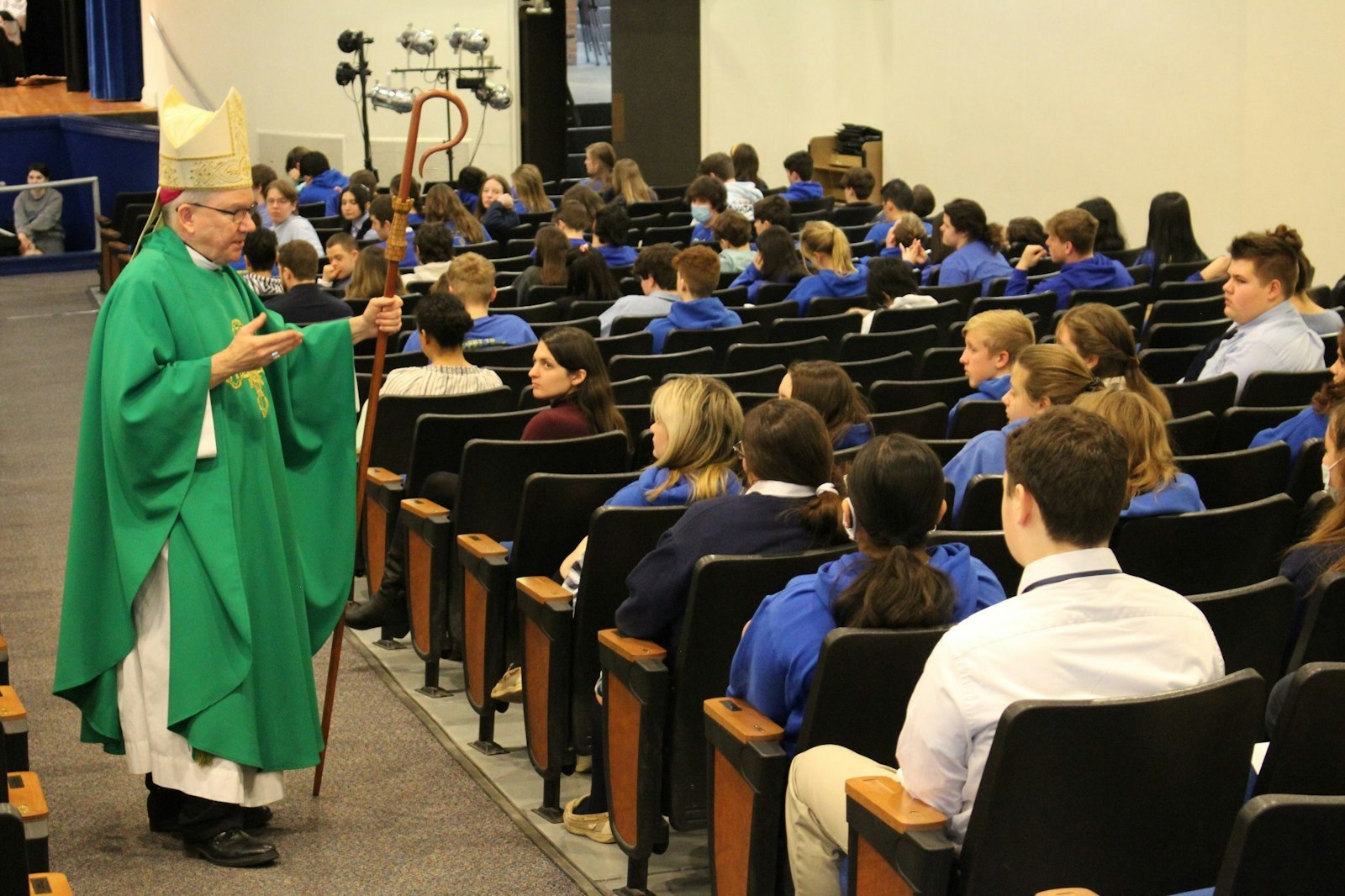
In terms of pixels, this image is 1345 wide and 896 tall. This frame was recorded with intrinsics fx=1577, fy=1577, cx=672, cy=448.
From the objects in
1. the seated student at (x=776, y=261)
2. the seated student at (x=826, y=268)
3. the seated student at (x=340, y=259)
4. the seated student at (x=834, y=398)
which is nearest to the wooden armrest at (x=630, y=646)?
the seated student at (x=834, y=398)

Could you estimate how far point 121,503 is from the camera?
10.5 ft

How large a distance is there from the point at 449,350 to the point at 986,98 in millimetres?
8154

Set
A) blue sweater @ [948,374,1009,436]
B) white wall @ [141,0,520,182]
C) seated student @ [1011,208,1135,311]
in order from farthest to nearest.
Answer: white wall @ [141,0,520,182] → seated student @ [1011,208,1135,311] → blue sweater @ [948,374,1009,436]

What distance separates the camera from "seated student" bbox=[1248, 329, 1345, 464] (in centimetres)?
421

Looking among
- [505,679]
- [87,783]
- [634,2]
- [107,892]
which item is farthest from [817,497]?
[634,2]

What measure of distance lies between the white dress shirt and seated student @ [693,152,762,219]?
9.21 metres

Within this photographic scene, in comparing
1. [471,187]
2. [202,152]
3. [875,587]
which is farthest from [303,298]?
[471,187]

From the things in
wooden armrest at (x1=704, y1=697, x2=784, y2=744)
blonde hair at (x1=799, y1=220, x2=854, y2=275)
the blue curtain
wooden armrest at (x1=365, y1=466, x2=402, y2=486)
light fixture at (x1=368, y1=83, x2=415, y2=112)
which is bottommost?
wooden armrest at (x1=704, y1=697, x2=784, y2=744)

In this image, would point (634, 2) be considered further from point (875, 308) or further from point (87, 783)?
point (87, 783)

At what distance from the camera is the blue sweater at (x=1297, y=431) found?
4.34m

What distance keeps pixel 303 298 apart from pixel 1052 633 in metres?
4.62

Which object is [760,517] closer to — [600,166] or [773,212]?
[773,212]

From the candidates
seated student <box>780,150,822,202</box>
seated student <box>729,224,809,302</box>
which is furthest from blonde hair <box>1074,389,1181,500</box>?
seated student <box>780,150,822,202</box>

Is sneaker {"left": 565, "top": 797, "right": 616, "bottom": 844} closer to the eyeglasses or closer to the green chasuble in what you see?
the green chasuble
